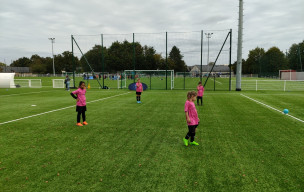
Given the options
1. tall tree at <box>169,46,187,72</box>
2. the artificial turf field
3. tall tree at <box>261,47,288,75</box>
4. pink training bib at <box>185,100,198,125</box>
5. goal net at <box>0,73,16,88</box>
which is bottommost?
the artificial turf field

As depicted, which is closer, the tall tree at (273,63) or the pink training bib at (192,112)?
the pink training bib at (192,112)

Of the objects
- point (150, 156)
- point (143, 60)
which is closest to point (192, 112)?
point (150, 156)

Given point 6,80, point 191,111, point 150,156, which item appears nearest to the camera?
point 150,156

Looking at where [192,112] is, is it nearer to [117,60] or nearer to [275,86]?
[275,86]

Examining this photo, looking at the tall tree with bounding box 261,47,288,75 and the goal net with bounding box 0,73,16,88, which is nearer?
the goal net with bounding box 0,73,16,88

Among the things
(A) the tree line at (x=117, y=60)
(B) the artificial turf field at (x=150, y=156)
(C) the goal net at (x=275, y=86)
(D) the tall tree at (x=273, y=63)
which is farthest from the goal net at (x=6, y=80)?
(D) the tall tree at (x=273, y=63)

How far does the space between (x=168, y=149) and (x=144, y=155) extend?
2.46 feet

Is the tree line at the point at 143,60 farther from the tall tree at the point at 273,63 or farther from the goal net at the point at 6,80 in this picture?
the goal net at the point at 6,80

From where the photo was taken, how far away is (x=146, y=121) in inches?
332

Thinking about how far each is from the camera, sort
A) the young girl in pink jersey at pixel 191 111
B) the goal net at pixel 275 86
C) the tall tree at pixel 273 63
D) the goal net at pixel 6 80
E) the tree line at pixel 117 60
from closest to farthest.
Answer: the young girl in pink jersey at pixel 191 111 → the goal net at pixel 6 80 → the goal net at pixel 275 86 → the tree line at pixel 117 60 → the tall tree at pixel 273 63

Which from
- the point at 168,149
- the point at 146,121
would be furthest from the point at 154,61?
the point at 168,149

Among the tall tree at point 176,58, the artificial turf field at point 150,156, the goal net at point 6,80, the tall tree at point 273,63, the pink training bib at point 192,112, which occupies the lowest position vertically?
the artificial turf field at point 150,156

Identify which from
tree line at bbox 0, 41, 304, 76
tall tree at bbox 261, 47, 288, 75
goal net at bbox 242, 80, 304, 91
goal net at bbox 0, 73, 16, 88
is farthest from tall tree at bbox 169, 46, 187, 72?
tall tree at bbox 261, 47, 288, 75

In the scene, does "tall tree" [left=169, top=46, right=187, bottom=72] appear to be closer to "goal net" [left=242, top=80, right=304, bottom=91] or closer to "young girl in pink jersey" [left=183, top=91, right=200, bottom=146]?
"goal net" [left=242, top=80, right=304, bottom=91]
